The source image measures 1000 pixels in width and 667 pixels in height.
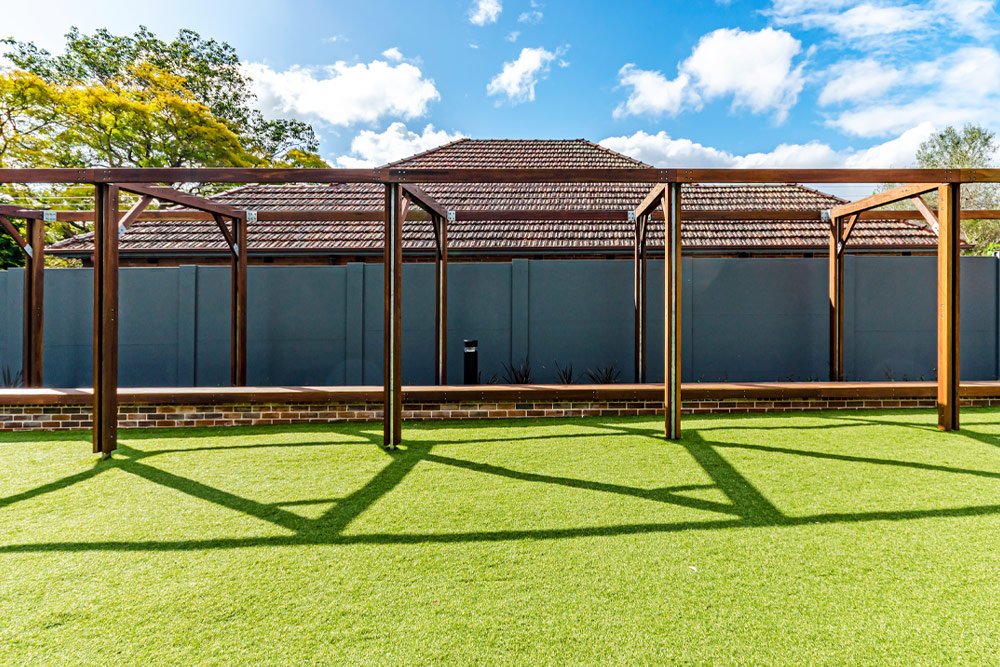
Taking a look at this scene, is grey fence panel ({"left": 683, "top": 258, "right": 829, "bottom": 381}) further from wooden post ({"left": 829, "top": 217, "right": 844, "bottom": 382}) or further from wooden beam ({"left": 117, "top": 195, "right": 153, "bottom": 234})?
wooden beam ({"left": 117, "top": 195, "right": 153, "bottom": 234})

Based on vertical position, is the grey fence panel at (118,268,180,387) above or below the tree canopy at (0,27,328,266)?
below

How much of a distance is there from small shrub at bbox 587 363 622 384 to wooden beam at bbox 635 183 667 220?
2189mm

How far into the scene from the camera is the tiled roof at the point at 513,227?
8.81m

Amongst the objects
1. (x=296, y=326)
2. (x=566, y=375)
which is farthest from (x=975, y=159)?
(x=296, y=326)

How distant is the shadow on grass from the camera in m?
2.66

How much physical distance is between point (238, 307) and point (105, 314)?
2276 millimetres

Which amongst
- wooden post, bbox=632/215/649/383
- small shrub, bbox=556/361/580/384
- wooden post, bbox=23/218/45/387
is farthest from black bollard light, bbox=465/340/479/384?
wooden post, bbox=23/218/45/387

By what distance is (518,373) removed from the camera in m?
7.50

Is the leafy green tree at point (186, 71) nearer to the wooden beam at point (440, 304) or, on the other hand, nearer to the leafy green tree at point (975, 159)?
the wooden beam at point (440, 304)

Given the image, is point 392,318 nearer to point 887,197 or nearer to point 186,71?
point 887,197

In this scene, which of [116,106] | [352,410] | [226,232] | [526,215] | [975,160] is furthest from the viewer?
[975,160]

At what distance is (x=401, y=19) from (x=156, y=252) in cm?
625

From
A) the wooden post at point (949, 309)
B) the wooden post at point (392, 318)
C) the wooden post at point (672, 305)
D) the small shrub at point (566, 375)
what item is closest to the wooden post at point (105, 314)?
the wooden post at point (392, 318)

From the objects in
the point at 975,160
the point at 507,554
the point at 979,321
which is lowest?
the point at 507,554
